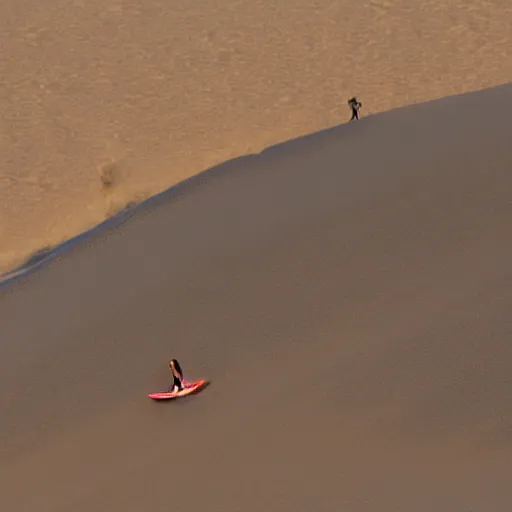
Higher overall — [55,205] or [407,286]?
[55,205]

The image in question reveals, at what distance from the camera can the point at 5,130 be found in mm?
12891

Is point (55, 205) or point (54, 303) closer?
point (54, 303)

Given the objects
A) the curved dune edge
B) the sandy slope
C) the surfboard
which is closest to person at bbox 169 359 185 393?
the surfboard

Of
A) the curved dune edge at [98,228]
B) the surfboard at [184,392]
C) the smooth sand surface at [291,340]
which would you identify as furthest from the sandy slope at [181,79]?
the surfboard at [184,392]

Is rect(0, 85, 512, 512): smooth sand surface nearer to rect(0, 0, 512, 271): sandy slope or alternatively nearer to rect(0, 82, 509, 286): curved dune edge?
rect(0, 82, 509, 286): curved dune edge

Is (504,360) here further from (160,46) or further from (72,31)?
(72,31)

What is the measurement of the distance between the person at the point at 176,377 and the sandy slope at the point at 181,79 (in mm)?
4011

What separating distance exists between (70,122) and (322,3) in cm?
464

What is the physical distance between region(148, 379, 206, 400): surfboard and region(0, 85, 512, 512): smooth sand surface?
0.06 m

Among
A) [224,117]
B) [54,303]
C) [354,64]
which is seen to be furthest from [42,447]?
[354,64]

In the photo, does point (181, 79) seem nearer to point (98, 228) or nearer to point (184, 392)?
point (98, 228)

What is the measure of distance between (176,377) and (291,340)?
81 centimetres

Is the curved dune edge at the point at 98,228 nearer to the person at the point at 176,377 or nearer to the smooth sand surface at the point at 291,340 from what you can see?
the smooth sand surface at the point at 291,340

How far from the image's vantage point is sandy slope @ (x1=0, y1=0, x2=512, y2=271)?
11.6 meters
